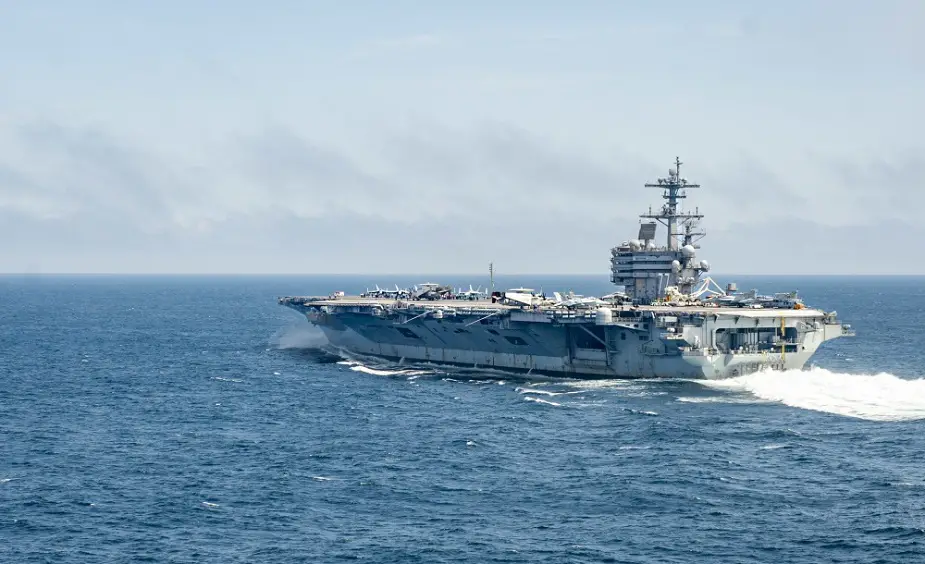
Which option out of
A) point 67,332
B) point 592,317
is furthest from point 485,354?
point 67,332

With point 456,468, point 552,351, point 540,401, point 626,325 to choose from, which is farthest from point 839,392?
point 456,468

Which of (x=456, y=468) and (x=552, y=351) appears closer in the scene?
(x=456, y=468)

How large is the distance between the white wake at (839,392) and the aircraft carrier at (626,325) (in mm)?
1127

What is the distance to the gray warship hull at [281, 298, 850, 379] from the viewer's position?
163ft

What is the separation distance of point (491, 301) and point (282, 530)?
40486 mm

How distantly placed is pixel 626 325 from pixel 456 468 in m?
17.1

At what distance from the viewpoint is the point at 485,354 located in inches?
2304

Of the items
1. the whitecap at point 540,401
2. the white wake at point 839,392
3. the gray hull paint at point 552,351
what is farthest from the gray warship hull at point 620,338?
the whitecap at point 540,401

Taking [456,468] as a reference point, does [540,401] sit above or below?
above

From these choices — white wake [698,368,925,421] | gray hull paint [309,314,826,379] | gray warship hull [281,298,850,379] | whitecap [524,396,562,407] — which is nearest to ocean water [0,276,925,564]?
whitecap [524,396,562,407]

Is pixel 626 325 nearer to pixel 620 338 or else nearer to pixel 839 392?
pixel 620 338

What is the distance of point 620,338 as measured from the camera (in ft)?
170

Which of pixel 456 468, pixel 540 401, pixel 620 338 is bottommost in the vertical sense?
pixel 456 468

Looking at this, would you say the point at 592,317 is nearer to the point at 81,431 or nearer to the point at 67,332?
the point at 81,431
